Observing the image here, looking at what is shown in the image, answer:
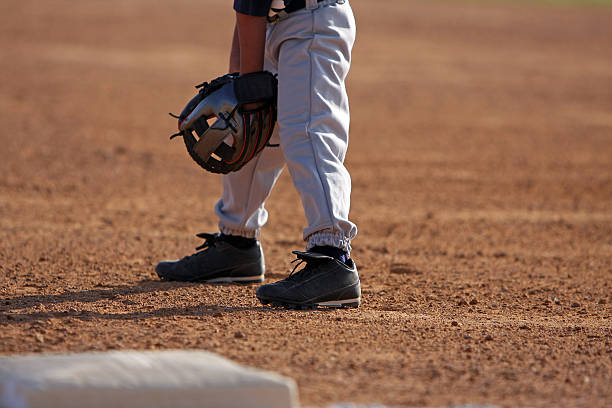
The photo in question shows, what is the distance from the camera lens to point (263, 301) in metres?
3.65

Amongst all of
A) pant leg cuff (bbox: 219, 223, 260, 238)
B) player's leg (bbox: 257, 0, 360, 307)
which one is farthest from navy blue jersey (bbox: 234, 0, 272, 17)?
pant leg cuff (bbox: 219, 223, 260, 238)

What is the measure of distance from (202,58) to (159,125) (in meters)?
6.17

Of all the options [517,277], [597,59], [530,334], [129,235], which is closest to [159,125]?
[129,235]

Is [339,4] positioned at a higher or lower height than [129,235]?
higher

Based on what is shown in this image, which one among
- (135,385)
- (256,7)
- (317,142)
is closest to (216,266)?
(317,142)

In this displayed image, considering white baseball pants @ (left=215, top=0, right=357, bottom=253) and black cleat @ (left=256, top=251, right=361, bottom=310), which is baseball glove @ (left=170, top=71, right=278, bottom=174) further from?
black cleat @ (left=256, top=251, right=361, bottom=310)

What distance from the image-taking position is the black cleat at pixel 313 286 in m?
3.62

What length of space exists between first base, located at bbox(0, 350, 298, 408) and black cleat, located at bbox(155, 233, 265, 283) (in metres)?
1.77

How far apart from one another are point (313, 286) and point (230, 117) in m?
0.84

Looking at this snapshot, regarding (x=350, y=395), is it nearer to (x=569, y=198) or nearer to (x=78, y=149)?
(x=569, y=198)

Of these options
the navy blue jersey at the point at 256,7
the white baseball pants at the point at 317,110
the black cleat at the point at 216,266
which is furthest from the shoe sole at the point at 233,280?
the navy blue jersey at the point at 256,7

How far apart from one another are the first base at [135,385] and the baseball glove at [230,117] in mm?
1454

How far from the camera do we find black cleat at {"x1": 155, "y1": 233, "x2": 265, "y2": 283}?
166 inches

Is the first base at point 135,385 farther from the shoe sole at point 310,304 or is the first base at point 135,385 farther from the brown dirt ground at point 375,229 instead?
the shoe sole at point 310,304
